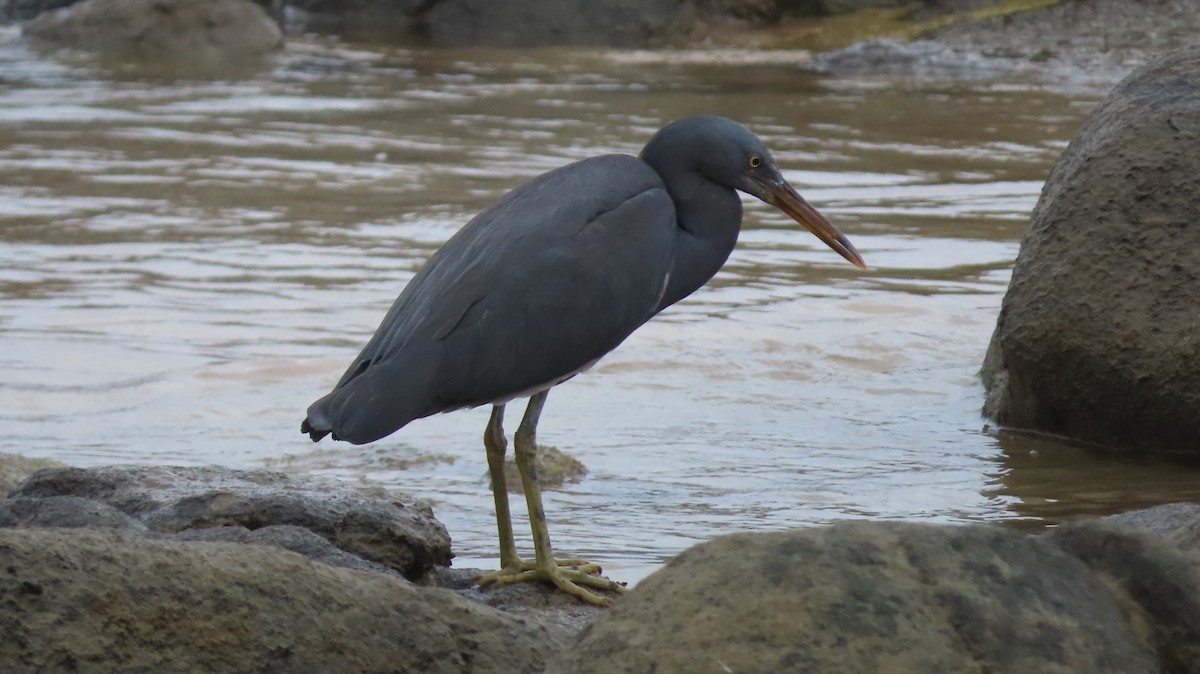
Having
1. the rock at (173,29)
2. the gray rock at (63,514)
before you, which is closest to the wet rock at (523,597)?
the gray rock at (63,514)

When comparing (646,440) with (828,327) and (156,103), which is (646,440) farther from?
(156,103)

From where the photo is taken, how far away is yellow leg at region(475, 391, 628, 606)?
4207mm

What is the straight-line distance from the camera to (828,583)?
8.41 feet

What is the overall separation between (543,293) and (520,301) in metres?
0.06

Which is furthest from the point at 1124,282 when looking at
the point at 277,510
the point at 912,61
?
the point at 912,61

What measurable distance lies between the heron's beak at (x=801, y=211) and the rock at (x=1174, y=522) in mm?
1254

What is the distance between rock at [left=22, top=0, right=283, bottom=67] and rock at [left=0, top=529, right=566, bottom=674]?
58.3ft

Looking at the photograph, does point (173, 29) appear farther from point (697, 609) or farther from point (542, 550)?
point (697, 609)

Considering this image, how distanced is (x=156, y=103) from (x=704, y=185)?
477 inches

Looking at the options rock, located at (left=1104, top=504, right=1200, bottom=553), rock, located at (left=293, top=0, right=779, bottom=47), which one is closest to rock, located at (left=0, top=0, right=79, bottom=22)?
rock, located at (left=293, top=0, right=779, bottom=47)

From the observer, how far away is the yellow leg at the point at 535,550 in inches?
166

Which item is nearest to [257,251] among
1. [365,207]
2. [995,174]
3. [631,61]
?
[365,207]

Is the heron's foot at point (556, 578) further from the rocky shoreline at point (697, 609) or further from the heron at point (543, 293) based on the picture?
the rocky shoreline at point (697, 609)

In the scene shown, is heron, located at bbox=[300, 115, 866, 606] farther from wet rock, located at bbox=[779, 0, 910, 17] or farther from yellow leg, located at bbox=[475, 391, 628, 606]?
wet rock, located at bbox=[779, 0, 910, 17]
